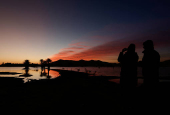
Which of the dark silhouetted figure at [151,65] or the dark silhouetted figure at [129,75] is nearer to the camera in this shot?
the dark silhouetted figure at [151,65]

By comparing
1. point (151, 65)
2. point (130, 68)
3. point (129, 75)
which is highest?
point (151, 65)

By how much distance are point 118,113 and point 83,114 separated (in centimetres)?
176

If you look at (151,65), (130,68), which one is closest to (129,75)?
(130,68)

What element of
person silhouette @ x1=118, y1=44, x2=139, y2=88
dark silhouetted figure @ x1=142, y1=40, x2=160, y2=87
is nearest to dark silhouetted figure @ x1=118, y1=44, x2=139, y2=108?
person silhouette @ x1=118, y1=44, x2=139, y2=88

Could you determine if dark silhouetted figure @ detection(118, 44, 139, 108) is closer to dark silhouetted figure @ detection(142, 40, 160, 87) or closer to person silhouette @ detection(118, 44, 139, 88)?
person silhouette @ detection(118, 44, 139, 88)

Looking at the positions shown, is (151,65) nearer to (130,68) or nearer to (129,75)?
(130,68)

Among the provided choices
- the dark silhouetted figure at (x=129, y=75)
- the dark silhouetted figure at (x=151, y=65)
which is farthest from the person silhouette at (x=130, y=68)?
the dark silhouetted figure at (x=151, y=65)

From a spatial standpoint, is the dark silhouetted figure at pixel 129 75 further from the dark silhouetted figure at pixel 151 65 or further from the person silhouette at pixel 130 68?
the dark silhouetted figure at pixel 151 65

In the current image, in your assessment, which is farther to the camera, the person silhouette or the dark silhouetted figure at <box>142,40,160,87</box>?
the person silhouette

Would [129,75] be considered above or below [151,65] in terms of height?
below

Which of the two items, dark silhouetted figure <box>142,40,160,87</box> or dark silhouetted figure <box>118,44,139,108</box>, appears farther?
dark silhouetted figure <box>118,44,139,108</box>

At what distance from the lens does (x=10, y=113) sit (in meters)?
5.24

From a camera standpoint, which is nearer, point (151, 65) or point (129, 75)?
point (151, 65)

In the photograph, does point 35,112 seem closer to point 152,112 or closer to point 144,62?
point 152,112
